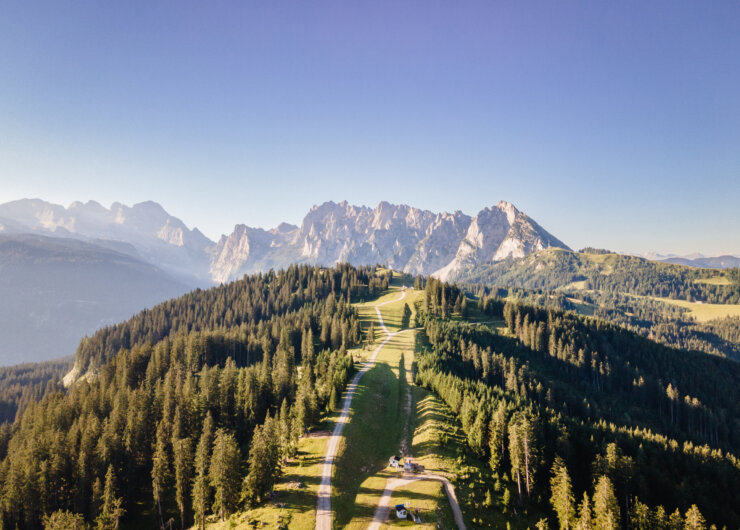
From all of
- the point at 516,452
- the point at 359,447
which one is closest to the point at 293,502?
the point at 359,447

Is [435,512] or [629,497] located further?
[629,497]

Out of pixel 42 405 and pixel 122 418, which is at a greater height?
pixel 122 418

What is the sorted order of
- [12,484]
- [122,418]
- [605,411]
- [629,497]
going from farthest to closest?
[605,411], [122,418], [12,484], [629,497]

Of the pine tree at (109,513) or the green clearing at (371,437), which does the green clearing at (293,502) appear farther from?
the pine tree at (109,513)

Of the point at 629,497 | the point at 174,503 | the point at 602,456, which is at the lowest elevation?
the point at 174,503

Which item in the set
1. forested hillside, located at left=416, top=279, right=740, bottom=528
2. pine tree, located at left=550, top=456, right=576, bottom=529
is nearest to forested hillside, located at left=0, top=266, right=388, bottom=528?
forested hillside, located at left=416, top=279, right=740, bottom=528

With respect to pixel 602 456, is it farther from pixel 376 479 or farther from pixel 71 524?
pixel 71 524

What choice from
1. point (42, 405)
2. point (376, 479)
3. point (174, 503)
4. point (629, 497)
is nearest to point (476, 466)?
point (376, 479)
